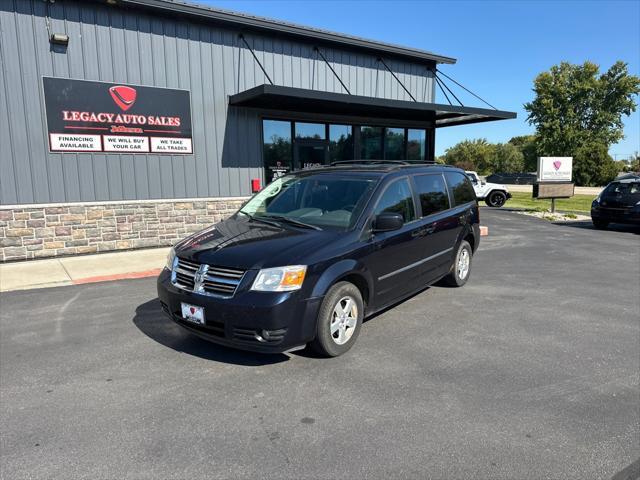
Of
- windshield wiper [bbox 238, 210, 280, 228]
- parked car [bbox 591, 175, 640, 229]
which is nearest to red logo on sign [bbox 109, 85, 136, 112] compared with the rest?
windshield wiper [bbox 238, 210, 280, 228]

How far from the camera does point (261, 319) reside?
364cm

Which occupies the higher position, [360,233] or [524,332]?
[360,233]

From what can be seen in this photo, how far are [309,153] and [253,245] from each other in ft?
29.6

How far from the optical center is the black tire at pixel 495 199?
933 inches

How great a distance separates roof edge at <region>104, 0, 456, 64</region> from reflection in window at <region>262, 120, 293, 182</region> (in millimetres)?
2275

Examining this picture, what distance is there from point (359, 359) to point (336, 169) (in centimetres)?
238

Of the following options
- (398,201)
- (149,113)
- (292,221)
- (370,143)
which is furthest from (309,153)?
(292,221)

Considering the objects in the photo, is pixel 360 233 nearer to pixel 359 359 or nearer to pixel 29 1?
pixel 359 359

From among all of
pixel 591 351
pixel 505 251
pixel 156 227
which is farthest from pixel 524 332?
pixel 156 227

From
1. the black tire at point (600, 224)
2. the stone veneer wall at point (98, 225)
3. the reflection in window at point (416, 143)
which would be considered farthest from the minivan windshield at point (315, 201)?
the black tire at point (600, 224)

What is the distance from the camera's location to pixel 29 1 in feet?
28.0

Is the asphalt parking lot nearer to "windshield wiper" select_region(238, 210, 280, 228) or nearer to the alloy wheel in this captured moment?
the alloy wheel

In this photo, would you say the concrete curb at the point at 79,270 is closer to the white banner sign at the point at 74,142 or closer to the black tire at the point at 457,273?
the white banner sign at the point at 74,142

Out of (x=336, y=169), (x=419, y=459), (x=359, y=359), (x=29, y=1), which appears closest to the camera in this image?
(x=419, y=459)
